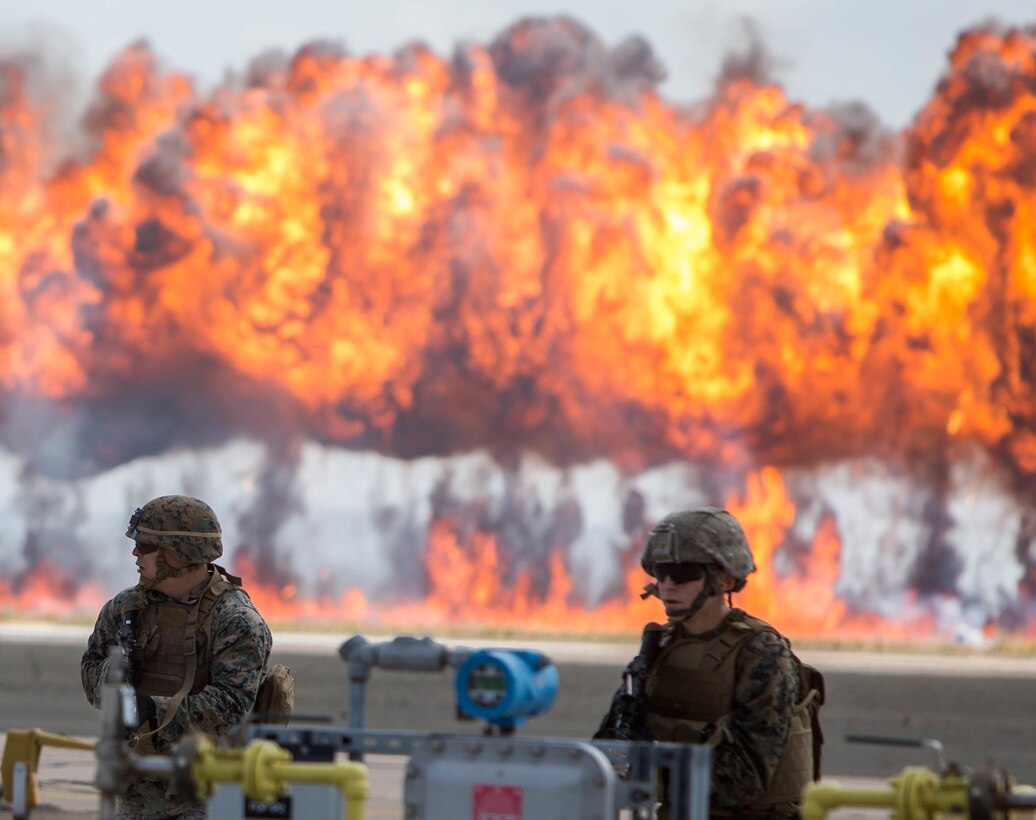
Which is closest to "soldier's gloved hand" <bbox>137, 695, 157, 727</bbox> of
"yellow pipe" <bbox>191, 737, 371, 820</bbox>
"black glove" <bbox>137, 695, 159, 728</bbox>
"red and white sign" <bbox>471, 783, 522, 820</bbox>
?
"black glove" <bbox>137, 695, 159, 728</bbox>

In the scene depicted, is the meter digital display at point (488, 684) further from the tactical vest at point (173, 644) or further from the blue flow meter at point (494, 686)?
the tactical vest at point (173, 644)

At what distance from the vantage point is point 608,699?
28.4 m

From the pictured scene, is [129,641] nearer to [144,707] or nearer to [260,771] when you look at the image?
[144,707]

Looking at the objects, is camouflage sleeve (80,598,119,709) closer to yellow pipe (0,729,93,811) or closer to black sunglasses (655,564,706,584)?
black sunglasses (655,564,706,584)

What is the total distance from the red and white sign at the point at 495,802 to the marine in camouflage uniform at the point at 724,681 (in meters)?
1.41

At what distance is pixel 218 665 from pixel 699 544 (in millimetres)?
1732

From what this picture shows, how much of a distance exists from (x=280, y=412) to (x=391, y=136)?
987cm

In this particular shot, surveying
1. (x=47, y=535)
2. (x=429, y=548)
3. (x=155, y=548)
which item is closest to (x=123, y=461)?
(x=47, y=535)

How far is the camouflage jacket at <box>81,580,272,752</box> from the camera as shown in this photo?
6.39m

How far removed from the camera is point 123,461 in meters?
61.8

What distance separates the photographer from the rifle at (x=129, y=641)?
6605mm

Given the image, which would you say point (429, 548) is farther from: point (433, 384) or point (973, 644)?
point (973, 644)

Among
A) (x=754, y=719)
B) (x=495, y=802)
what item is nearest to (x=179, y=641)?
(x=754, y=719)

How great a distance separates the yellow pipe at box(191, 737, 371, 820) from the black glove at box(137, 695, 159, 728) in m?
2.08
